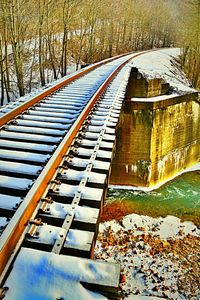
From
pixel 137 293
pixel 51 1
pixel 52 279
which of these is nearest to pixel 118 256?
pixel 137 293

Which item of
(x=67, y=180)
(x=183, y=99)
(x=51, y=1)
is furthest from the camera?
(x=51, y=1)

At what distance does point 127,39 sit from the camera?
48.2 metres

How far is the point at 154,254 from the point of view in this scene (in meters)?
9.13

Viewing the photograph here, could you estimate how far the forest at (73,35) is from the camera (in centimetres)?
1686

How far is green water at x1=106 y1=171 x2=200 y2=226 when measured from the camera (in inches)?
466

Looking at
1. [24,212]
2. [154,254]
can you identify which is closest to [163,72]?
[154,254]

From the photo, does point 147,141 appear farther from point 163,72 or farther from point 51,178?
point 51,178

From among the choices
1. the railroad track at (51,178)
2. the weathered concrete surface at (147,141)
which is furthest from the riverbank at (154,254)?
the railroad track at (51,178)

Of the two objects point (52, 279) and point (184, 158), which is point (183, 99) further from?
point (52, 279)

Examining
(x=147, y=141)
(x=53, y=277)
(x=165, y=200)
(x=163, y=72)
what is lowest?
(x=165, y=200)

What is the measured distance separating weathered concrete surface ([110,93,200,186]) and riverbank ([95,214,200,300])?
310 cm

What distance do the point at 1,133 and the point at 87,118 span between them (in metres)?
1.87

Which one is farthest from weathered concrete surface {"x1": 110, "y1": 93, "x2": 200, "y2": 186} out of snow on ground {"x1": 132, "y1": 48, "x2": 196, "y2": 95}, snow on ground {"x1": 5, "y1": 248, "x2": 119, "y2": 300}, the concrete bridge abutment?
snow on ground {"x1": 5, "y1": 248, "x2": 119, "y2": 300}

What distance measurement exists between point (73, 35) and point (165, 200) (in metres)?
27.9
